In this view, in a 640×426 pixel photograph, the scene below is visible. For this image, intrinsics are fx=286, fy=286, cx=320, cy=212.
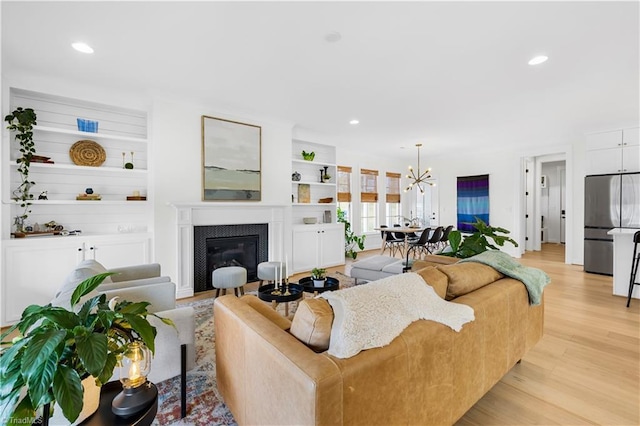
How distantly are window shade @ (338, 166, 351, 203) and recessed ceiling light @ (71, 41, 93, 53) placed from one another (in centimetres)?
537

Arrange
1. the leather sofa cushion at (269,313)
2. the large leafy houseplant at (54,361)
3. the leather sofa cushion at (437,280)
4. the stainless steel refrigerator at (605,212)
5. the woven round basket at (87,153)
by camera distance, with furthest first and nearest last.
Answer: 1. the stainless steel refrigerator at (605,212)
2. the woven round basket at (87,153)
3. the leather sofa cushion at (437,280)
4. the leather sofa cushion at (269,313)
5. the large leafy houseplant at (54,361)

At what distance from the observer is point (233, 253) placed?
4629mm

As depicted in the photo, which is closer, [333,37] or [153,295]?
[153,295]

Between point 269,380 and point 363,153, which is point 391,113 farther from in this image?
point 269,380

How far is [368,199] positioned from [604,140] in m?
4.87

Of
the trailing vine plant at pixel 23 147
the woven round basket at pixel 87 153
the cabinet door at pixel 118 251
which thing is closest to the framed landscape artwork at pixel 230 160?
the cabinet door at pixel 118 251

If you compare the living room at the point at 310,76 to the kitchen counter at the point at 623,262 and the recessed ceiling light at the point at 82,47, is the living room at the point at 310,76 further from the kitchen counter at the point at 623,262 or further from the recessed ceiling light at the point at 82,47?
the kitchen counter at the point at 623,262

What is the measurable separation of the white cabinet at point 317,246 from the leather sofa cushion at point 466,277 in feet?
12.1

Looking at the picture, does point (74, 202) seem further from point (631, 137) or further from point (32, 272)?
point (631, 137)

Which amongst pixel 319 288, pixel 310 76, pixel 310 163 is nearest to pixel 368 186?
pixel 310 163

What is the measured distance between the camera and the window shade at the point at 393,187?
8.57 metres

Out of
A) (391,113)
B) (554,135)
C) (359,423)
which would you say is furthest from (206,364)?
(554,135)

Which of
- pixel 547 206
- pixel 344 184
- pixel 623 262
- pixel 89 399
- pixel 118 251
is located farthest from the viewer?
pixel 547 206

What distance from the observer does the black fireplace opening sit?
14.4 ft
